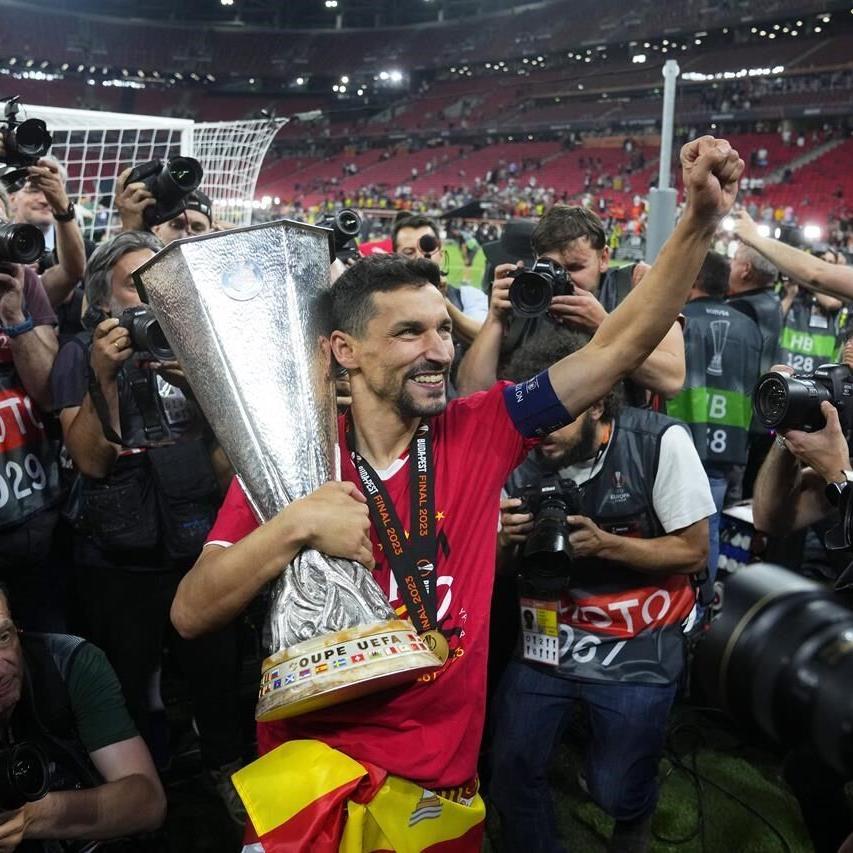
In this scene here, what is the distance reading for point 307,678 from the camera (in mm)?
1216

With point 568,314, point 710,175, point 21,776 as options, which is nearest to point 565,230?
point 568,314

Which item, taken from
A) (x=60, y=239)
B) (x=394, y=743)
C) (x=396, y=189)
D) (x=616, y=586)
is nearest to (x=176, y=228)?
(x=60, y=239)

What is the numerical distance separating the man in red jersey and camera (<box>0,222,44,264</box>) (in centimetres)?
96

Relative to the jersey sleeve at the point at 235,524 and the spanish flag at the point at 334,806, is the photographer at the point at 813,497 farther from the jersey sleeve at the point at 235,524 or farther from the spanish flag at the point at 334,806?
the jersey sleeve at the point at 235,524

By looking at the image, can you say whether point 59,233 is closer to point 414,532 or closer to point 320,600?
point 414,532

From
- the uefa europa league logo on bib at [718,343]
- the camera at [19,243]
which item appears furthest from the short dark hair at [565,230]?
the camera at [19,243]

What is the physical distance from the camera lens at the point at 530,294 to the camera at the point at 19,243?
1188mm

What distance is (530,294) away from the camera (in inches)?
85.3

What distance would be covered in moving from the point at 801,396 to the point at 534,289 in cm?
67

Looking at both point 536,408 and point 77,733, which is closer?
point 536,408

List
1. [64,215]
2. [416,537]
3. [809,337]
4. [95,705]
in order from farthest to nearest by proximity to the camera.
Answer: [809,337] < [64,215] < [95,705] < [416,537]

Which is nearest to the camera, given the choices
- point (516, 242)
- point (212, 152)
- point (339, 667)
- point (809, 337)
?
point (339, 667)

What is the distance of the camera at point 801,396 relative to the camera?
6.16 feet

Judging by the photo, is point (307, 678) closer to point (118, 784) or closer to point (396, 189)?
point (118, 784)
